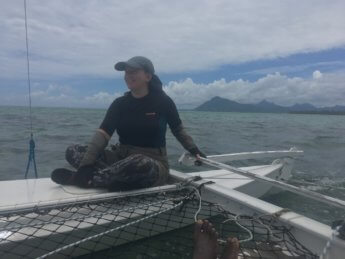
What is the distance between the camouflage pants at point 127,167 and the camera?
9.55 feet

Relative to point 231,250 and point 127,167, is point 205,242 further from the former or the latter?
point 127,167

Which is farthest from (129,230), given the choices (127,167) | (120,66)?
(120,66)

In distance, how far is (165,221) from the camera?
3.10m

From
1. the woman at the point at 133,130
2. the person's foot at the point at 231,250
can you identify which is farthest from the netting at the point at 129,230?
the person's foot at the point at 231,250

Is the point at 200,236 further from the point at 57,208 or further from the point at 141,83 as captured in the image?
the point at 141,83

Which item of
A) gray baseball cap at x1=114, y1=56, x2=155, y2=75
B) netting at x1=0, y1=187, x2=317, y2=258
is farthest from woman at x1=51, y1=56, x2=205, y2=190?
netting at x1=0, y1=187, x2=317, y2=258

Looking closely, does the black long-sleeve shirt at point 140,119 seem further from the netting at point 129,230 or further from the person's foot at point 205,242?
the person's foot at point 205,242

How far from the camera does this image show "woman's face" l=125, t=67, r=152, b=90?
327 cm

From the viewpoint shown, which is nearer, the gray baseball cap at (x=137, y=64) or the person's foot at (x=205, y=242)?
the person's foot at (x=205, y=242)

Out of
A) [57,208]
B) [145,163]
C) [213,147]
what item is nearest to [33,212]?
[57,208]

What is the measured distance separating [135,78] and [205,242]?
5.99 feet

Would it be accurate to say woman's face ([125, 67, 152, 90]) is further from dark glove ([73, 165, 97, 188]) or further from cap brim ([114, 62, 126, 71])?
dark glove ([73, 165, 97, 188])

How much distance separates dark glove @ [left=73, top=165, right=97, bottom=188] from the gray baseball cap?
37.6 inches

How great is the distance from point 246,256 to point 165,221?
1016 mm
